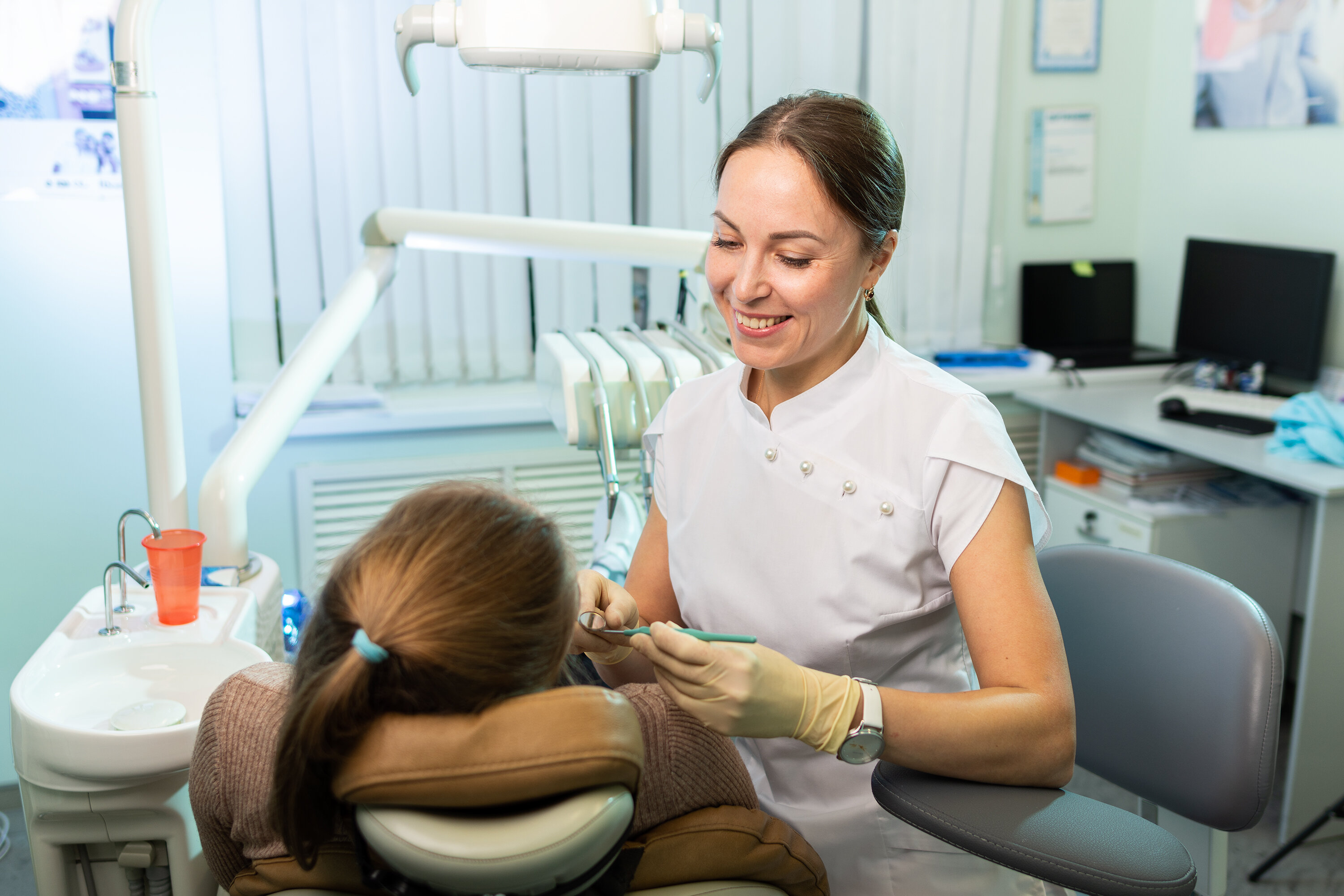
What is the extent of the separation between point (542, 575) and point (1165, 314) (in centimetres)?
303

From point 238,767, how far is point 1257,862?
2070 millimetres

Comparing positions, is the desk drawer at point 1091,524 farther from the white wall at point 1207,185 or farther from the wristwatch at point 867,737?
the wristwatch at point 867,737

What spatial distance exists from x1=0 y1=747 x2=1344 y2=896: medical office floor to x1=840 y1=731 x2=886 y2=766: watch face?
1.25 m

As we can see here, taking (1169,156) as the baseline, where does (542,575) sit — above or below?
below

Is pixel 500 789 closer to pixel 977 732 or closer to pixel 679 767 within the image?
pixel 679 767

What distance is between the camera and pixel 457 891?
688 mm

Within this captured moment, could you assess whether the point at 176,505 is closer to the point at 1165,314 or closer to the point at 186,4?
the point at 186,4

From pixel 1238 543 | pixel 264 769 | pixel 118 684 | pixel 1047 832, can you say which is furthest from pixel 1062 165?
pixel 264 769

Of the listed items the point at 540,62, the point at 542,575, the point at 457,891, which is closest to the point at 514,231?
the point at 540,62

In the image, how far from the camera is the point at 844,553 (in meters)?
1.12

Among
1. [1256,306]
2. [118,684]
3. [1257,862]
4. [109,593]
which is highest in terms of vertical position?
[1256,306]

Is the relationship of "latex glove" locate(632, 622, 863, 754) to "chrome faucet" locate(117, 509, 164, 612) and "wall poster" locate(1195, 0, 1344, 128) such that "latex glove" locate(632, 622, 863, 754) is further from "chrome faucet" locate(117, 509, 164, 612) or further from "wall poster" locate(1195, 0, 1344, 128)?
"wall poster" locate(1195, 0, 1344, 128)

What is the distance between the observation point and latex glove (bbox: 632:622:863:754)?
0.90 metres

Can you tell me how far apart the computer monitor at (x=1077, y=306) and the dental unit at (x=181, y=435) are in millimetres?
1865
